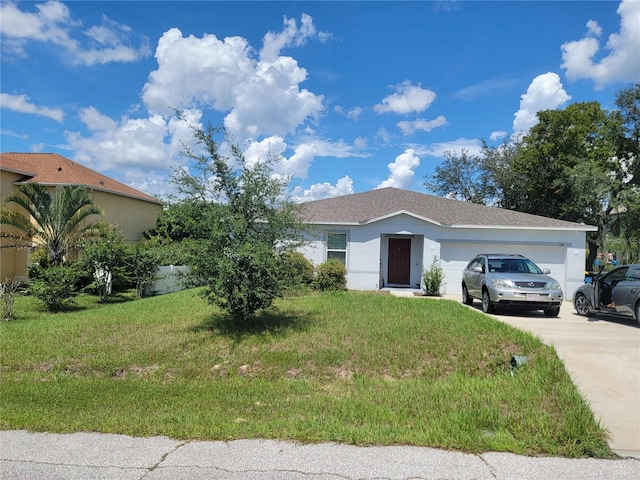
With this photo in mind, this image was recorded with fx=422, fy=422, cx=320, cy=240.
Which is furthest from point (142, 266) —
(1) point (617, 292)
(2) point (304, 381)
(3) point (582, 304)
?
(1) point (617, 292)

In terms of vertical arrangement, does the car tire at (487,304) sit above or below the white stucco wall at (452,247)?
below

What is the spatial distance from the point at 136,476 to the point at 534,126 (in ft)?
99.1

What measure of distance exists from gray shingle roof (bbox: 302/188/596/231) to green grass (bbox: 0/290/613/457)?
804 centimetres

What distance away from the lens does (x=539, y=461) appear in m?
3.72

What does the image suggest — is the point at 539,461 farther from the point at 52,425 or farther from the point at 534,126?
the point at 534,126

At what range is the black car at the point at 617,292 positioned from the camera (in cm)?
946

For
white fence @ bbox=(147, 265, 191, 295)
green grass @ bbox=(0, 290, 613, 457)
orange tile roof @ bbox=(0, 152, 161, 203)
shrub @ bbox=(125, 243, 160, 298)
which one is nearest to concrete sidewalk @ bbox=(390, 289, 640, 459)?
green grass @ bbox=(0, 290, 613, 457)

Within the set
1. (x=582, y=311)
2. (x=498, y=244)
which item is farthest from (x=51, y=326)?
(x=498, y=244)

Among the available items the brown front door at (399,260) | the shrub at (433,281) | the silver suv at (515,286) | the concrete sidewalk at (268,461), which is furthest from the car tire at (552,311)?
the brown front door at (399,260)

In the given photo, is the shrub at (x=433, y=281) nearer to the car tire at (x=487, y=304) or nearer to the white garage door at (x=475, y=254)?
the white garage door at (x=475, y=254)

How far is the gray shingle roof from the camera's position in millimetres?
17891

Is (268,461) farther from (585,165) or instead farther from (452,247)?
(585,165)

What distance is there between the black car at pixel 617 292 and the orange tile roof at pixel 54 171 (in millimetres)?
17825

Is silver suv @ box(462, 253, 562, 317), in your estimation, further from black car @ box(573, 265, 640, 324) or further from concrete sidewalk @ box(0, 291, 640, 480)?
concrete sidewalk @ box(0, 291, 640, 480)
